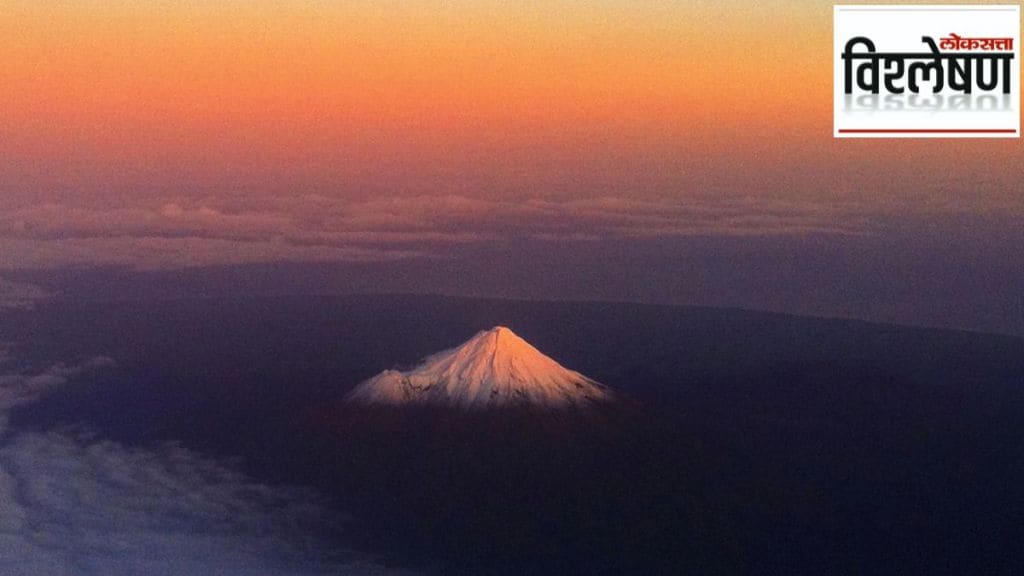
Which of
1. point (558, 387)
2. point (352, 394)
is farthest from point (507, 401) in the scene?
point (352, 394)

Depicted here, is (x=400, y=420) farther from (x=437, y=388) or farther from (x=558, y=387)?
(x=558, y=387)

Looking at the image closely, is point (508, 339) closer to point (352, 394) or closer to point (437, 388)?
point (437, 388)

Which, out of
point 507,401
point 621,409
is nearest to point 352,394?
point 507,401

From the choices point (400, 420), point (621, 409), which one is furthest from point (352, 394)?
point (621, 409)

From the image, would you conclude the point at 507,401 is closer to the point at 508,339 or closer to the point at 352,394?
the point at 508,339
